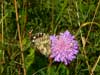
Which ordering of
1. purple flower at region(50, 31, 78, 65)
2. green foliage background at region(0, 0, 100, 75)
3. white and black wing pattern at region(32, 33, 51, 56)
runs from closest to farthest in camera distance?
purple flower at region(50, 31, 78, 65)
green foliage background at region(0, 0, 100, 75)
white and black wing pattern at region(32, 33, 51, 56)

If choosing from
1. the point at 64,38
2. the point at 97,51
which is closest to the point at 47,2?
the point at 97,51

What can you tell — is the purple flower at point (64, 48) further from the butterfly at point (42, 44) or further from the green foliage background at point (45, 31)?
the butterfly at point (42, 44)

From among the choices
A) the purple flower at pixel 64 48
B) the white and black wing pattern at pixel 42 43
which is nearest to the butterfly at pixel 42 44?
the white and black wing pattern at pixel 42 43

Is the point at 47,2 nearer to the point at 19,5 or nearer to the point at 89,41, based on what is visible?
the point at 19,5

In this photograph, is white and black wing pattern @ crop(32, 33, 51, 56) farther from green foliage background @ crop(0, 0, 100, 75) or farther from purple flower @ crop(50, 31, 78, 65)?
purple flower @ crop(50, 31, 78, 65)

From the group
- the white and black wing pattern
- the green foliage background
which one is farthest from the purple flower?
the white and black wing pattern

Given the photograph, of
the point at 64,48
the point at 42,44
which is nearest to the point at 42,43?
the point at 42,44

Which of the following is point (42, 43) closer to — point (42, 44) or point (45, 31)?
point (42, 44)
